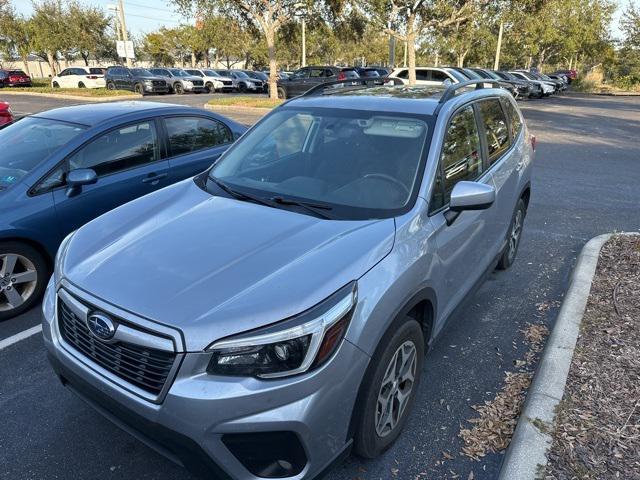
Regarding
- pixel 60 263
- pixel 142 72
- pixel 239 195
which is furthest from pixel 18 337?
pixel 142 72

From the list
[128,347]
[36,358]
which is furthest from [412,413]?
[36,358]

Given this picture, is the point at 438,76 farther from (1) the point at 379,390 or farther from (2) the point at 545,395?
(1) the point at 379,390

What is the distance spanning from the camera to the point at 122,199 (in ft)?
15.3

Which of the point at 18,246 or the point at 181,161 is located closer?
the point at 18,246

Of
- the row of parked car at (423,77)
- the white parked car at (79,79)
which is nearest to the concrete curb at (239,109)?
the row of parked car at (423,77)

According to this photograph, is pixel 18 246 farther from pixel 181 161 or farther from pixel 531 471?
pixel 531 471

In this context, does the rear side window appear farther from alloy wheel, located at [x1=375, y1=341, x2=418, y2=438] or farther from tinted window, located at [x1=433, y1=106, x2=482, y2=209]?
alloy wheel, located at [x1=375, y1=341, x2=418, y2=438]

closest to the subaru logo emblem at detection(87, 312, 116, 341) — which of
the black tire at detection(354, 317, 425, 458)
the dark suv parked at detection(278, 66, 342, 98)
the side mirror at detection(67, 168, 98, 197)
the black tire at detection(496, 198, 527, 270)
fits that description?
the black tire at detection(354, 317, 425, 458)

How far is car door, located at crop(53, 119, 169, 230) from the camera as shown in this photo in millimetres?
4314

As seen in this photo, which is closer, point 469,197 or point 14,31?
point 469,197

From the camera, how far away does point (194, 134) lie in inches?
218

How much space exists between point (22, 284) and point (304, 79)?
23015 mm

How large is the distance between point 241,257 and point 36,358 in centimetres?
216

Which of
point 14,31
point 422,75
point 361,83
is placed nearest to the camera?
point 361,83
